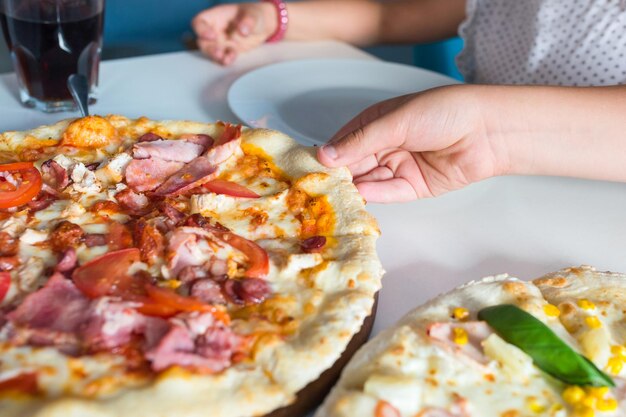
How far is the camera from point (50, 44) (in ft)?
6.17

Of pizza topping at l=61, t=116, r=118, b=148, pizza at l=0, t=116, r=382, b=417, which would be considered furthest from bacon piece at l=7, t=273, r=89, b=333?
pizza topping at l=61, t=116, r=118, b=148

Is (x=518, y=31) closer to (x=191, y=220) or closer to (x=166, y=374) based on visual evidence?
(x=191, y=220)

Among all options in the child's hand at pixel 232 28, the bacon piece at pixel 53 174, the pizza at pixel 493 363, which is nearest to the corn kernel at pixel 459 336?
the pizza at pixel 493 363

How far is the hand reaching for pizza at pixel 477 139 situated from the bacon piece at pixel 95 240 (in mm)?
484

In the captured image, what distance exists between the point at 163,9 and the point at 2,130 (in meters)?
2.04

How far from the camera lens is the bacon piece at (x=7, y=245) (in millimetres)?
1220

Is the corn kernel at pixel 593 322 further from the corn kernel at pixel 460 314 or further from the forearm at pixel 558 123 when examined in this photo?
the forearm at pixel 558 123

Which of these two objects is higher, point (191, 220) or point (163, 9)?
point (191, 220)

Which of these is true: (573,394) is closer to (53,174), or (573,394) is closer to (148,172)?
(148,172)

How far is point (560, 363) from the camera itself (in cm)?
101

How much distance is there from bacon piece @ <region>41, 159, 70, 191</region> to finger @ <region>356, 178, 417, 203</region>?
629 mm

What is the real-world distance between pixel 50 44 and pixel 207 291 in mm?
1066

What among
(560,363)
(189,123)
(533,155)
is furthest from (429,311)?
(189,123)

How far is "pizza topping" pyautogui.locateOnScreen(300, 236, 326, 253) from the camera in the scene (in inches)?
49.8
